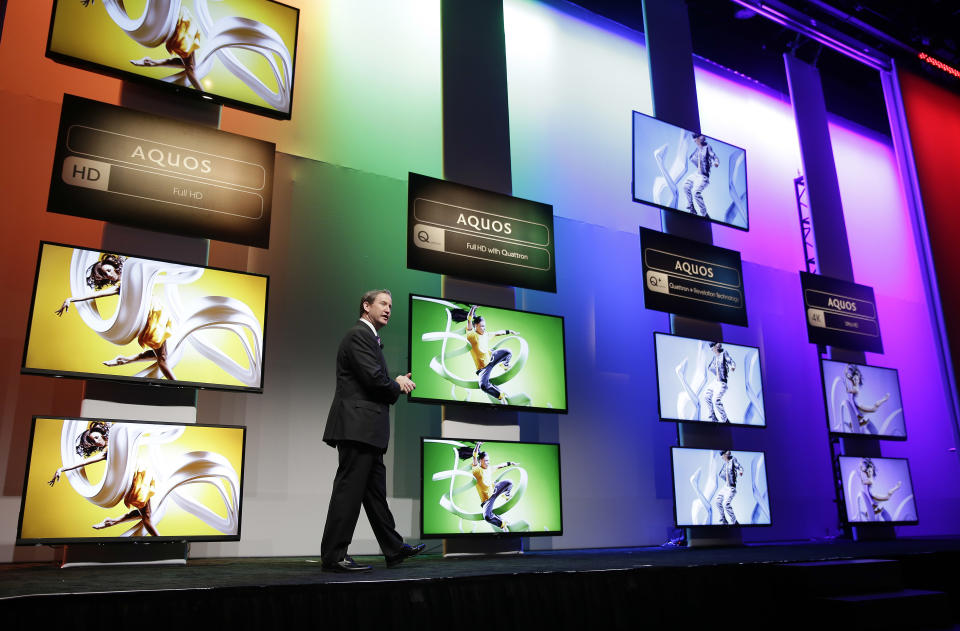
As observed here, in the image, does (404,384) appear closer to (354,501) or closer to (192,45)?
(354,501)

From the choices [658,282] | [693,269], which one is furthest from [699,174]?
[658,282]

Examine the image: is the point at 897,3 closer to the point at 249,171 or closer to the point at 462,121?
the point at 462,121

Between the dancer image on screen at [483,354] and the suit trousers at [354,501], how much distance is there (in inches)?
50.2

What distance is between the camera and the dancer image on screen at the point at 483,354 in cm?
500

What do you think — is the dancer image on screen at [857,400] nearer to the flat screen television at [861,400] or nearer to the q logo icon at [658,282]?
the flat screen television at [861,400]

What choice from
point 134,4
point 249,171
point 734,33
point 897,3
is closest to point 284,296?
point 249,171

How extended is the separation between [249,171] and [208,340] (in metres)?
1.09

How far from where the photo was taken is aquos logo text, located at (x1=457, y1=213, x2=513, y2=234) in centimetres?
526

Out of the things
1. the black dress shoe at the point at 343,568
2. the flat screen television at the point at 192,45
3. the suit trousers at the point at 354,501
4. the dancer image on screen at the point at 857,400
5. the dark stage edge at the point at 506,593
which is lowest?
the dark stage edge at the point at 506,593

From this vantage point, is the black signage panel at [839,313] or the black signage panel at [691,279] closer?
the black signage panel at [691,279]

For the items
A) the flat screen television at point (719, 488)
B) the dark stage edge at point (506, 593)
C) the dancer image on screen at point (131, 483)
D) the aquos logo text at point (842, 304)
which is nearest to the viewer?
the dark stage edge at point (506, 593)

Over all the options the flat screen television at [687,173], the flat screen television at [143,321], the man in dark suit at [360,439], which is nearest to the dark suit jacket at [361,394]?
the man in dark suit at [360,439]

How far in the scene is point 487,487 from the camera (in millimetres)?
4824

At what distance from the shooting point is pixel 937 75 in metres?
9.41
